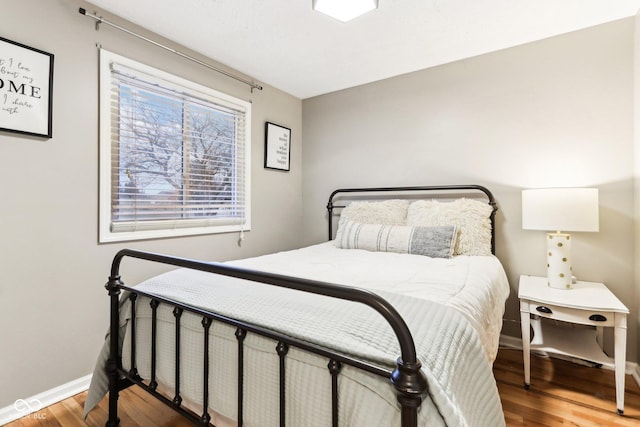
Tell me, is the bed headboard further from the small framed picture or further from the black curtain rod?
the black curtain rod

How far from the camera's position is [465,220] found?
229 cm

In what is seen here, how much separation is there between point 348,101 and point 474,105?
1.19 m

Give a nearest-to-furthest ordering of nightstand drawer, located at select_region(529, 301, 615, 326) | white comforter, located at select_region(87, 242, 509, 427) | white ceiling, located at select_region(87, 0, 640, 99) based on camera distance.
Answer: white comforter, located at select_region(87, 242, 509, 427)
nightstand drawer, located at select_region(529, 301, 615, 326)
white ceiling, located at select_region(87, 0, 640, 99)

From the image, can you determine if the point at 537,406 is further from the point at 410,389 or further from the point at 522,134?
the point at 522,134

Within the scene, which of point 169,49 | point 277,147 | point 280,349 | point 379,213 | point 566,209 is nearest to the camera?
point 280,349

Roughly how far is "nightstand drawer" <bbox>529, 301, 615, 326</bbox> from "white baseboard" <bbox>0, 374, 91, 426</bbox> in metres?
2.62

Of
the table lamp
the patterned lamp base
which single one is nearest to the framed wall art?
the table lamp

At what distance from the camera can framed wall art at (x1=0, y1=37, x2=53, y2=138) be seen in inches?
60.2

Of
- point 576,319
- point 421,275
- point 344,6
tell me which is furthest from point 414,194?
point 344,6

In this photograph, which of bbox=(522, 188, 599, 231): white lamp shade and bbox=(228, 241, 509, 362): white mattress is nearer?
bbox=(228, 241, 509, 362): white mattress

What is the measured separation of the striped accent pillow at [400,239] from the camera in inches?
85.0

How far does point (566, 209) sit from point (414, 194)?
1.17 m

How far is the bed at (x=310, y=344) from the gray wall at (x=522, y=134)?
0.92 meters

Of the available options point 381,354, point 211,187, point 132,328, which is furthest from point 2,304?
point 381,354
